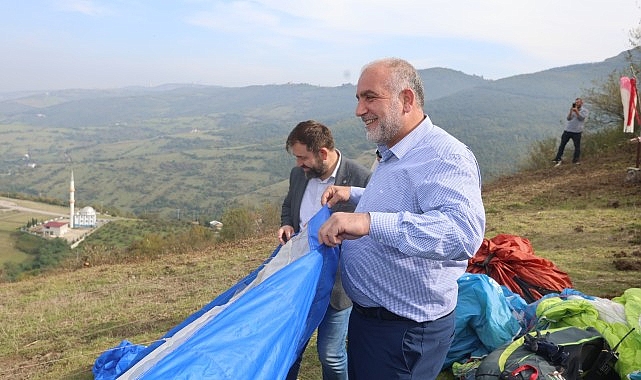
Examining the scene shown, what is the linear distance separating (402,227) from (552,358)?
7.00ft

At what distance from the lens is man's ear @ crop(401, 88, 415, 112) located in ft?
6.94

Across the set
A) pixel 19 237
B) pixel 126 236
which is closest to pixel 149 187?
pixel 19 237

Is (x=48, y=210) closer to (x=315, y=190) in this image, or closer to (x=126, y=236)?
(x=126, y=236)

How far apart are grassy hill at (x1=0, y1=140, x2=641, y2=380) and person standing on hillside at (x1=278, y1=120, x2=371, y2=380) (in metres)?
1.48

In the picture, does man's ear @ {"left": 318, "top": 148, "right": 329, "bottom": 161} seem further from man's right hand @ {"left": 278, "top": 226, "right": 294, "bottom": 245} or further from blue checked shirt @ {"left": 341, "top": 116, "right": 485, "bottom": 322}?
blue checked shirt @ {"left": 341, "top": 116, "right": 485, "bottom": 322}

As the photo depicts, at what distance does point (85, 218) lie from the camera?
73.9 metres

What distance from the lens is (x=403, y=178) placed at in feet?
6.86

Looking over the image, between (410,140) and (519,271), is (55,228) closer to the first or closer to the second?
(519,271)

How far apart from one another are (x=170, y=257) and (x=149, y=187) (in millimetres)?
118963

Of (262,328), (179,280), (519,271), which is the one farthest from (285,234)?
(179,280)

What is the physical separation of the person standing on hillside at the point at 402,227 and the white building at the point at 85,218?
76.7 meters

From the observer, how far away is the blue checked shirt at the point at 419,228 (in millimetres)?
1821

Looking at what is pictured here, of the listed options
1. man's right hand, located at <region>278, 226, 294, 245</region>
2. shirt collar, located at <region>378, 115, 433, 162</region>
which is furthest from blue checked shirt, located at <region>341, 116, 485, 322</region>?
man's right hand, located at <region>278, 226, 294, 245</region>

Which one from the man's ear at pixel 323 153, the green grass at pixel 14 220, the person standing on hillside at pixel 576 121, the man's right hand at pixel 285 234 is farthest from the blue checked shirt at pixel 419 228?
the green grass at pixel 14 220
